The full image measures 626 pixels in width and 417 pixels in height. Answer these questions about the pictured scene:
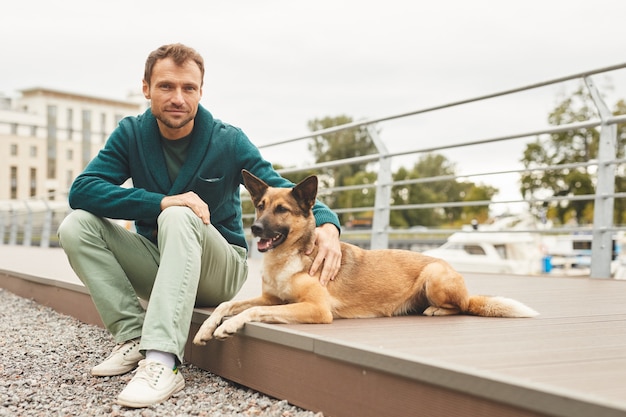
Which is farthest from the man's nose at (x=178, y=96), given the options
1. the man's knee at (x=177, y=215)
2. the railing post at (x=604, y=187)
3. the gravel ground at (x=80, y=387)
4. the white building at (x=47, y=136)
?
the white building at (x=47, y=136)

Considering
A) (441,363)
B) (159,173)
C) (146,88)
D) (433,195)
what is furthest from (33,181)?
(441,363)

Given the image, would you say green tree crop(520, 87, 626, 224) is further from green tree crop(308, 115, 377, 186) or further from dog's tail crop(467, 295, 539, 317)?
green tree crop(308, 115, 377, 186)

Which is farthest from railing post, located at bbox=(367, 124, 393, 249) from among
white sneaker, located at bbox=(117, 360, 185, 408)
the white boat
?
the white boat

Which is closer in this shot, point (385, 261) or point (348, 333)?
point (348, 333)

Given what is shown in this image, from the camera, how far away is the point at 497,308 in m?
A: 3.00

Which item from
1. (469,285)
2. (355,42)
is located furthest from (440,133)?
(469,285)

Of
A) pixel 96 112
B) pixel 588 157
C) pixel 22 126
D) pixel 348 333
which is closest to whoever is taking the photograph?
pixel 348 333

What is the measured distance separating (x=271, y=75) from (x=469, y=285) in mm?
38329

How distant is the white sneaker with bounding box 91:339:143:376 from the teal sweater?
580mm

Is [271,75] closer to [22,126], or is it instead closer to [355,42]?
[355,42]

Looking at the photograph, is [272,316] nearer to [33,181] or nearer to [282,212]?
[282,212]

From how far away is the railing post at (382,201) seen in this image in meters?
6.46

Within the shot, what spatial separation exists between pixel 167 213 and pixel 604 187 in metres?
3.78

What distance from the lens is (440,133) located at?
4319 cm
